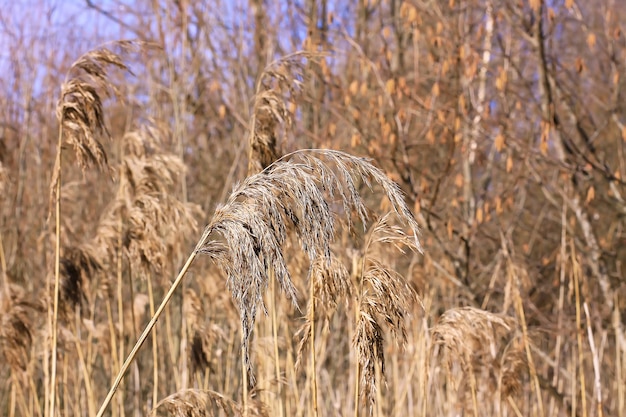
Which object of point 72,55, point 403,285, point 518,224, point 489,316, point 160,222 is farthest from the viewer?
point 72,55

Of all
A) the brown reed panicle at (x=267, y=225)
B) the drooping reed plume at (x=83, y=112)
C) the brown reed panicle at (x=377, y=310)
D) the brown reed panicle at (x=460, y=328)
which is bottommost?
the brown reed panicle at (x=460, y=328)

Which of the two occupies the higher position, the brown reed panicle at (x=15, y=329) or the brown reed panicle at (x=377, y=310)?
the brown reed panicle at (x=377, y=310)

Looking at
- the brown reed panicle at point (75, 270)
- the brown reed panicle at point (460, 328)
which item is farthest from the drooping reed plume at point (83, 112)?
the brown reed panicle at point (460, 328)

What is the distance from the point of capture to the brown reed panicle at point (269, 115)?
2.79 metres

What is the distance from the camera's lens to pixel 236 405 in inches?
91.3

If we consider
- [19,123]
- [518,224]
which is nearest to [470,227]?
[518,224]

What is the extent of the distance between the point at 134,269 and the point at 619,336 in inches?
106

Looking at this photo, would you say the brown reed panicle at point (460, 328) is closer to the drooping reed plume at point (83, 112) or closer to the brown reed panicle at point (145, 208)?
the brown reed panicle at point (145, 208)

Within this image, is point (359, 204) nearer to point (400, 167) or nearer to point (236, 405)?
point (236, 405)

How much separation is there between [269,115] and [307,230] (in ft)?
3.75

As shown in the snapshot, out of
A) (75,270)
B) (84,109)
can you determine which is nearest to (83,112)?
(84,109)

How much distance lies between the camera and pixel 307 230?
5.81 feet

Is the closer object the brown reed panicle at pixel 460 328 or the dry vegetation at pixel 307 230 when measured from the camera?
the dry vegetation at pixel 307 230

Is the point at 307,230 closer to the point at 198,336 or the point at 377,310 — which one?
the point at 377,310
